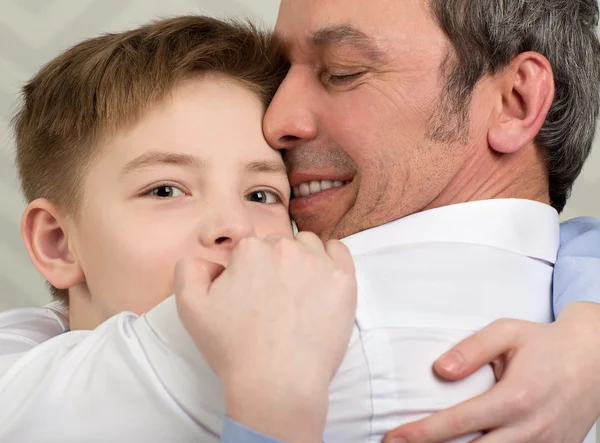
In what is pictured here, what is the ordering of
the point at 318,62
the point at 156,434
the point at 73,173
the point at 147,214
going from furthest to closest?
1. the point at 318,62
2. the point at 73,173
3. the point at 147,214
4. the point at 156,434

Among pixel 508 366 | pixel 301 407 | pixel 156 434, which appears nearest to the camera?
pixel 301 407

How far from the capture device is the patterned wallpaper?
2.72 metres

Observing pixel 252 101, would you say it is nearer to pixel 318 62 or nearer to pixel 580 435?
pixel 318 62

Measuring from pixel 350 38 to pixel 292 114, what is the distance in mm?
178

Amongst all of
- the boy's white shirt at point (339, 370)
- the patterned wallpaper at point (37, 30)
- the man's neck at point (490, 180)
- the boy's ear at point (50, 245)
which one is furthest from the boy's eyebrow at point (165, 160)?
the patterned wallpaper at point (37, 30)

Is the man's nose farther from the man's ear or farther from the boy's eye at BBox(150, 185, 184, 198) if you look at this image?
the man's ear

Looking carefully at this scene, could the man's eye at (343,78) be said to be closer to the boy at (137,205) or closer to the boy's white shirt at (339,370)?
the boy at (137,205)

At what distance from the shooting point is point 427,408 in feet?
3.69

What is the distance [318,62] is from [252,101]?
16 centimetres

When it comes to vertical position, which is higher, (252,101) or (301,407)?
(252,101)

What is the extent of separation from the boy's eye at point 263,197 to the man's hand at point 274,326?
0.50 meters

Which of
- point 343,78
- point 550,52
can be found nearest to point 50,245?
point 343,78

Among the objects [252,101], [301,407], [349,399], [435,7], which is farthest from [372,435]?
[435,7]

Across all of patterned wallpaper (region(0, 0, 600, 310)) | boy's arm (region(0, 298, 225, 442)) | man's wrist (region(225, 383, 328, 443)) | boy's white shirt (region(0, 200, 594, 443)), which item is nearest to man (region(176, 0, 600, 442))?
boy's white shirt (region(0, 200, 594, 443))
